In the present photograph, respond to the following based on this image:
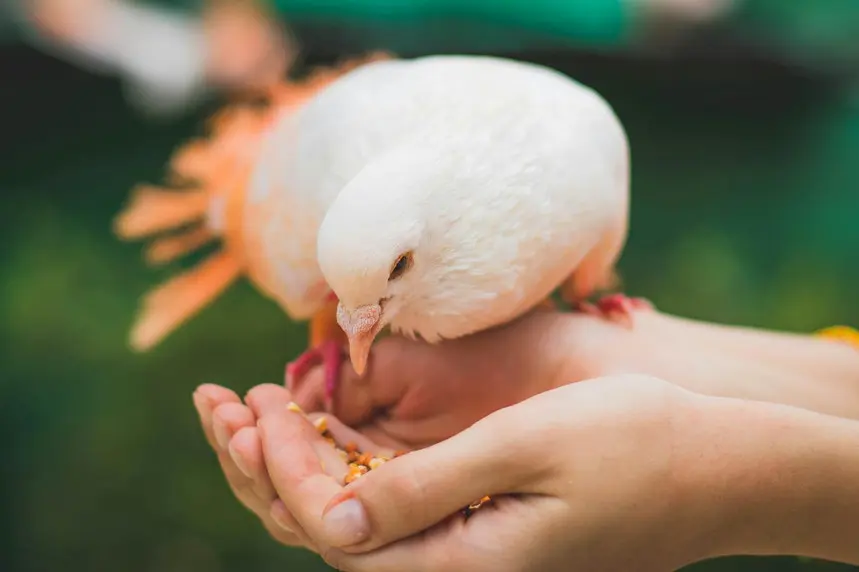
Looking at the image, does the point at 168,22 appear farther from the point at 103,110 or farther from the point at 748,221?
the point at 748,221

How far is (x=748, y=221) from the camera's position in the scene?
6.75 ft

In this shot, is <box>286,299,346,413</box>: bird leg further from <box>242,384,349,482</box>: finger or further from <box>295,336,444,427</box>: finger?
<box>242,384,349,482</box>: finger

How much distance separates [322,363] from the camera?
125cm

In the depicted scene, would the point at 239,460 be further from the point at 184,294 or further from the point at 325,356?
the point at 184,294

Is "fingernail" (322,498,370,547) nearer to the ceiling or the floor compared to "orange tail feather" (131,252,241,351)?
nearer to the floor

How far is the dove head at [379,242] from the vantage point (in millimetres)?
869

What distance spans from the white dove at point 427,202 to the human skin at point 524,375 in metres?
0.06

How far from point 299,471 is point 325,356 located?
42cm

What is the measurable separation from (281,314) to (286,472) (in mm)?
881

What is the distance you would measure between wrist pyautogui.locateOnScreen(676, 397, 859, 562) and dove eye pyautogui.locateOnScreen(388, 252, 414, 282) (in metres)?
0.35

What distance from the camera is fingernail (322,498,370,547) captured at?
73 centimetres

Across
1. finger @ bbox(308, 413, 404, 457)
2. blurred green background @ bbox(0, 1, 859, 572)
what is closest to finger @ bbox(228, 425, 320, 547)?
finger @ bbox(308, 413, 404, 457)

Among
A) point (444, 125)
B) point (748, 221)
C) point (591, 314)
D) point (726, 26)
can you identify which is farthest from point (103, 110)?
point (748, 221)

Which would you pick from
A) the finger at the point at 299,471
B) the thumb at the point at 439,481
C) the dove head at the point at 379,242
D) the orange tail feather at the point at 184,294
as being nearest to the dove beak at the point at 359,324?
the dove head at the point at 379,242
